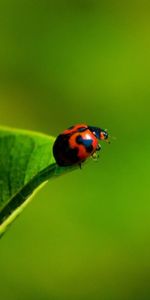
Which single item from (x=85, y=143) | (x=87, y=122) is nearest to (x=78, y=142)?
(x=85, y=143)

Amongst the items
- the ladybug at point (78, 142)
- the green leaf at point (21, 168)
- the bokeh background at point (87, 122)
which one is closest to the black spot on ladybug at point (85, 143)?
the ladybug at point (78, 142)

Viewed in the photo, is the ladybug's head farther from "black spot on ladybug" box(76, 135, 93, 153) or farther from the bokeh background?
the bokeh background

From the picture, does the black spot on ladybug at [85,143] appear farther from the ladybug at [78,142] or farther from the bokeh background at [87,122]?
the bokeh background at [87,122]

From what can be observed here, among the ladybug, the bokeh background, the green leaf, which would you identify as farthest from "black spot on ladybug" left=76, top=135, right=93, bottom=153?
the bokeh background

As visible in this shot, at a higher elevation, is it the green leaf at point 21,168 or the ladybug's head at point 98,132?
the ladybug's head at point 98,132

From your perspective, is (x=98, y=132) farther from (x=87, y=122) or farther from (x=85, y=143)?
(x=87, y=122)

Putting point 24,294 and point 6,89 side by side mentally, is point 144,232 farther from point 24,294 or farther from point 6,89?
point 6,89

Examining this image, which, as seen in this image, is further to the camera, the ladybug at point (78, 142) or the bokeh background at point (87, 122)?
the bokeh background at point (87, 122)
